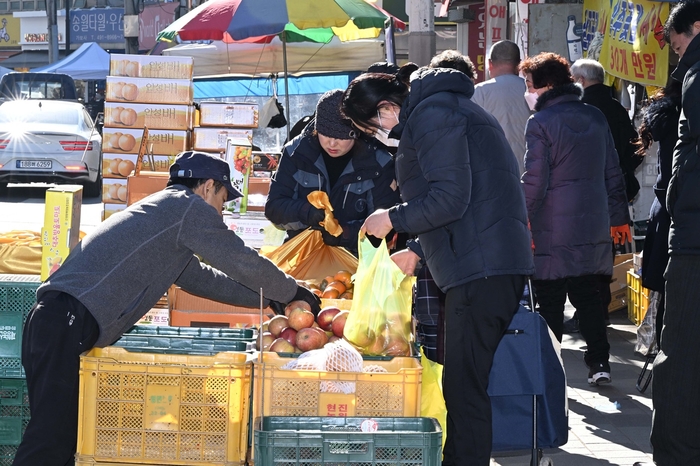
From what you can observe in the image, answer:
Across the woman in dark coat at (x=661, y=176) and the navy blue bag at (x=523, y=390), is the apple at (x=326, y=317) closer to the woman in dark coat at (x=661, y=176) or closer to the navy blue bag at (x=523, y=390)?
the navy blue bag at (x=523, y=390)

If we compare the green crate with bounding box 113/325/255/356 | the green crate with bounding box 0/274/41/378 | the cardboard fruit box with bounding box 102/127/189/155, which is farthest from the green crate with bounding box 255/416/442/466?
the cardboard fruit box with bounding box 102/127/189/155

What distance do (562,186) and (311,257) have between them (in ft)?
5.91

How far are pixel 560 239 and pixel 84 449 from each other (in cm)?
367

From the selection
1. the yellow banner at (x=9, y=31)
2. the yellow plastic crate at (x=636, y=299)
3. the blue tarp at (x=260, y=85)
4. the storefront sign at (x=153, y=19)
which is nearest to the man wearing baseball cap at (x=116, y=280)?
the yellow plastic crate at (x=636, y=299)

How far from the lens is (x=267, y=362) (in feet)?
11.4

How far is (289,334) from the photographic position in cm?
405

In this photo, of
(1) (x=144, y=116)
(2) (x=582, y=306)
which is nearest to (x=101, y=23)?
(1) (x=144, y=116)

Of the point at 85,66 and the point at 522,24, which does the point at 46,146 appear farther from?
the point at 85,66

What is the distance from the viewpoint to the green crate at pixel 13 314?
4.23m

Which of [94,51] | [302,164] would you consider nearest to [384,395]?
[302,164]

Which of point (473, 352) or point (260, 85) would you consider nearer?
point (473, 352)

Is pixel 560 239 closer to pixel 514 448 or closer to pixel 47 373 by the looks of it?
pixel 514 448

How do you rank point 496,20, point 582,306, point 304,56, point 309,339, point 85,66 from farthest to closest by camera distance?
1. point 85,66
2. point 304,56
3. point 496,20
4. point 582,306
5. point 309,339

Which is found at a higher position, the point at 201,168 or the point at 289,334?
the point at 201,168
